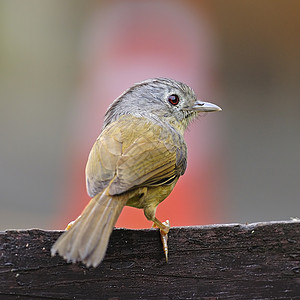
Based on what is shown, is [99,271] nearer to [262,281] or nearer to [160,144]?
[262,281]

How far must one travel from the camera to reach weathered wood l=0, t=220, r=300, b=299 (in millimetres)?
2541

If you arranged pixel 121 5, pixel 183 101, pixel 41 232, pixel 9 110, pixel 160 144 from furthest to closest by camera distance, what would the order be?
1. pixel 9 110
2. pixel 121 5
3. pixel 183 101
4. pixel 160 144
5. pixel 41 232

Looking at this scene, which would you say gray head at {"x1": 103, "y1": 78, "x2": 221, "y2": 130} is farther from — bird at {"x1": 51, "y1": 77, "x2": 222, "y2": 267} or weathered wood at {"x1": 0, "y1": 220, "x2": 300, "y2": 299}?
weathered wood at {"x1": 0, "y1": 220, "x2": 300, "y2": 299}

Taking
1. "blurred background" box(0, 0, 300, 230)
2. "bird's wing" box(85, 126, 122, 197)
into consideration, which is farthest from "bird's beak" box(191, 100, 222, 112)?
"blurred background" box(0, 0, 300, 230)

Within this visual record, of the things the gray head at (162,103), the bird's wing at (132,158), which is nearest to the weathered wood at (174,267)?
the bird's wing at (132,158)

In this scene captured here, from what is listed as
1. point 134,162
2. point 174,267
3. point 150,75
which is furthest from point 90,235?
point 150,75

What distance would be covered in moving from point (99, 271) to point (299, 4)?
6794mm

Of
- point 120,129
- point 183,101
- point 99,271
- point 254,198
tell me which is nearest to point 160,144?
point 120,129

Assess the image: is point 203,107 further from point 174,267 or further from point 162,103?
point 174,267

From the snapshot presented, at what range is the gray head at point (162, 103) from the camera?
429 centimetres

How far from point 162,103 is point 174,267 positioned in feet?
6.21

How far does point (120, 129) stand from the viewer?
369cm

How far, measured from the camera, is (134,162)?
325cm

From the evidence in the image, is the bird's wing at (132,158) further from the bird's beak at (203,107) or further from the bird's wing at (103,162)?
the bird's beak at (203,107)
